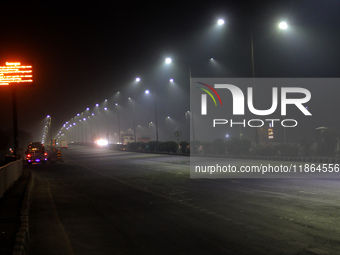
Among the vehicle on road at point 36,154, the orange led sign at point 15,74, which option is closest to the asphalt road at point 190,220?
the orange led sign at point 15,74

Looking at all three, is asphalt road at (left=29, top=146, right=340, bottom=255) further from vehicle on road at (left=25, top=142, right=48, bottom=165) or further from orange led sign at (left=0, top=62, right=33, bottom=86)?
vehicle on road at (left=25, top=142, right=48, bottom=165)

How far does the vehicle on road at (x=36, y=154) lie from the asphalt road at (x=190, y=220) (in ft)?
84.8

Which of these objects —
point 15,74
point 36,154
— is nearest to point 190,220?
point 15,74

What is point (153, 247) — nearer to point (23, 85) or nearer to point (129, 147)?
point (23, 85)

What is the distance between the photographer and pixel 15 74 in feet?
117

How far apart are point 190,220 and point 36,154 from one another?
3470 centimetres

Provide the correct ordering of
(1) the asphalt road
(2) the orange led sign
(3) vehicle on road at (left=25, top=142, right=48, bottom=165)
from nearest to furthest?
(1) the asphalt road < (2) the orange led sign < (3) vehicle on road at (left=25, top=142, right=48, bottom=165)

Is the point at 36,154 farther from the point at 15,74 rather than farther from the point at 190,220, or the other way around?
the point at 190,220

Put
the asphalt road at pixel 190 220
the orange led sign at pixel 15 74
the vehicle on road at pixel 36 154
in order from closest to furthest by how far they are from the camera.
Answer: the asphalt road at pixel 190 220, the orange led sign at pixel 15 74, the vehicle on road at pixel 36 154

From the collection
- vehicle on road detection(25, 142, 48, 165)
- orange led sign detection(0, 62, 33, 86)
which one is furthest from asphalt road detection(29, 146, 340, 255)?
vehicle on road detection(25, 142, 48, 165)

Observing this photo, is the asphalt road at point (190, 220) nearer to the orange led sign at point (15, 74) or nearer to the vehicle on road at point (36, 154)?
the orange led sign at point (15, 74)

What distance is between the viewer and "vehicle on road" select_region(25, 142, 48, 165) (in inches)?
1660

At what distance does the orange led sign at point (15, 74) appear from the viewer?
3531 centimetres

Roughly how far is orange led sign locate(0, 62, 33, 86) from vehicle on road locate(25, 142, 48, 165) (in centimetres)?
894
